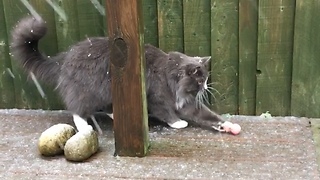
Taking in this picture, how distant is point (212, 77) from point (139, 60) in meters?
0.82

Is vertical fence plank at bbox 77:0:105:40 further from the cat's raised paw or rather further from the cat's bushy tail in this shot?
the cat's raised paw

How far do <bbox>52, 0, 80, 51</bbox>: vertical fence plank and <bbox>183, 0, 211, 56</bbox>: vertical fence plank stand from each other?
2.42 ft

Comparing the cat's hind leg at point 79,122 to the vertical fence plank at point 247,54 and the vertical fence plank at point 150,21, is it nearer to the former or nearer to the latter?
the vertical fence plank at point 150,21

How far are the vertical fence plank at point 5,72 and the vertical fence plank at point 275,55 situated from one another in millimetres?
1731

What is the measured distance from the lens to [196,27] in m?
3.37

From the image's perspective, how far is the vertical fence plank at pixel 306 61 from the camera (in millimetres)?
3213

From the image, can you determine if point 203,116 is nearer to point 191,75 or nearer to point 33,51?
point 191,75

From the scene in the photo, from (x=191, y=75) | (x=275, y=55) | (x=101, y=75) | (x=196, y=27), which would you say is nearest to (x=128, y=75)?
(x=101, y=75)

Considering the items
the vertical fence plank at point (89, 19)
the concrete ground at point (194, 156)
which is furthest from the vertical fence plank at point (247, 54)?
the vertical fence plank at point (89, 19)

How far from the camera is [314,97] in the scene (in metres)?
3.38

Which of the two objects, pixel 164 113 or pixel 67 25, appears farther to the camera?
pixel 67 25

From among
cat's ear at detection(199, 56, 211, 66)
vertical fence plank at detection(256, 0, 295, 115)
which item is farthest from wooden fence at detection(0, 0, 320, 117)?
cat's ear at detection(199, 56, 211, 66)

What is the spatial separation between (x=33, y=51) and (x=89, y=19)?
0.43 metres

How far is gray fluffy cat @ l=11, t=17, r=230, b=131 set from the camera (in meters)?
3.19
